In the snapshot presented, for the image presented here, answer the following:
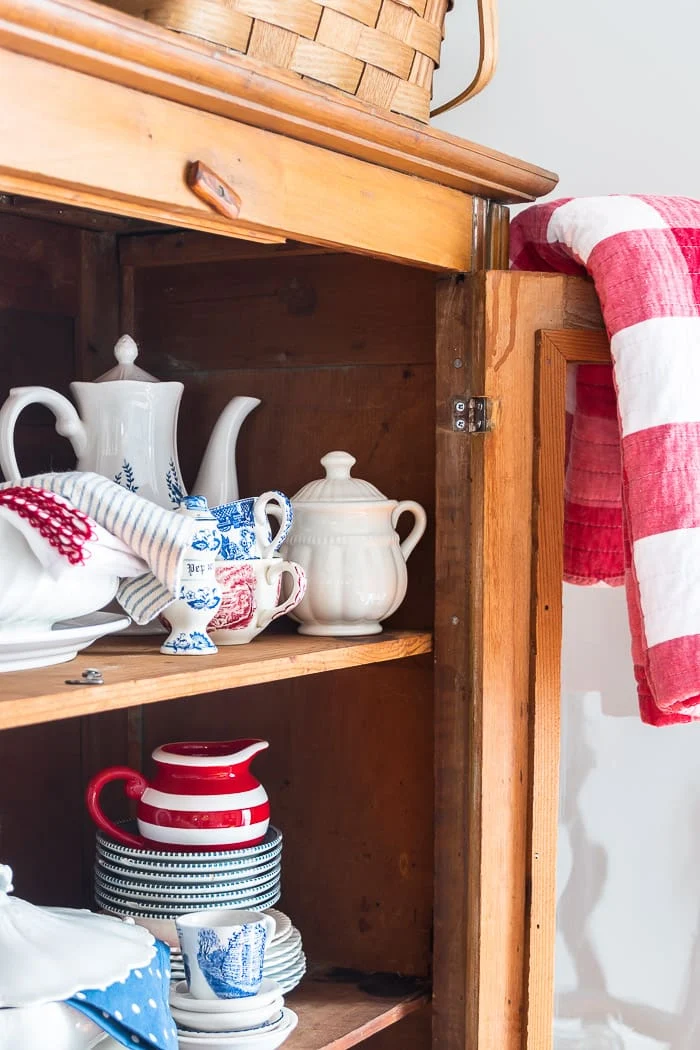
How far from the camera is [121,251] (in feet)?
4.88

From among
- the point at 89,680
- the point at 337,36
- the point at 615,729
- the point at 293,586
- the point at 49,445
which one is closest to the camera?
the point at 89,680

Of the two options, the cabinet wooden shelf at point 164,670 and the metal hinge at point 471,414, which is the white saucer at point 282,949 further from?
the metal hinge at point 471,414

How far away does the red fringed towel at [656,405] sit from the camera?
1.16 m

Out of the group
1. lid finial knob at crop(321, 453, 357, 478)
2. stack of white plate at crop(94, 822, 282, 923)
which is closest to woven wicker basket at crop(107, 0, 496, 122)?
lid finial knob at crop(321, 453, 357, 478)

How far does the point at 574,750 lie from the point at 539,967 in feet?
1.87

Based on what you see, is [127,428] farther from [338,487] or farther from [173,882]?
[173,882]

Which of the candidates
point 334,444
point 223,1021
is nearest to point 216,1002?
point 223,1021

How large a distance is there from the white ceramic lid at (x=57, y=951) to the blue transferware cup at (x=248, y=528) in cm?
32

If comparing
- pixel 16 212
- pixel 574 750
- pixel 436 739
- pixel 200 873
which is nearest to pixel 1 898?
pixel 200 873

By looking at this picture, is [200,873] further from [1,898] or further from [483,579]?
[483,579]

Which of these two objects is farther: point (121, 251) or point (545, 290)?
point (121, 251)

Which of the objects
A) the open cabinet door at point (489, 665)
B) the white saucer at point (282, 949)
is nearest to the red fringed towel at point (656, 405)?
the open cabinet door at point (489, 665)

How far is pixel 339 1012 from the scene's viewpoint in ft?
4.14

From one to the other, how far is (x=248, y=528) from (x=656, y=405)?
38 cm
